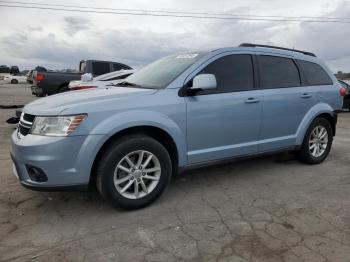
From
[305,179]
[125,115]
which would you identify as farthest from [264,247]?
[305,179]

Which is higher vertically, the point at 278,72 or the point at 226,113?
the point at 278,72

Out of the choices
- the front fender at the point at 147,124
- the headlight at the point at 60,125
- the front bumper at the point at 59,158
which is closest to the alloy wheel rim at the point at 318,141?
the front fender at the point at 147,124

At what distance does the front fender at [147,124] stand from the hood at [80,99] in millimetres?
225

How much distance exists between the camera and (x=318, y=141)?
5.82 meters

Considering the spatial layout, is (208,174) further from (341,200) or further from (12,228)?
(12,228)

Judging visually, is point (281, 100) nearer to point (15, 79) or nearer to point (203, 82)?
point (203, 82)

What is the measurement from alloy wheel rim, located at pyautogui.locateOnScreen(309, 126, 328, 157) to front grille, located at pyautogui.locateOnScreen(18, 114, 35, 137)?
404cm

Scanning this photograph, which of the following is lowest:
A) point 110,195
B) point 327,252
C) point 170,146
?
point 327,252

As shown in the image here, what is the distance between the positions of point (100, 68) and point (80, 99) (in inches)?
441

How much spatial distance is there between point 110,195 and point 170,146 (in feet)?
2.90

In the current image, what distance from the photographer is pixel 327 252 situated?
307 centimetres

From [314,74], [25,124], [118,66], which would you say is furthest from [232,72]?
[118,66]

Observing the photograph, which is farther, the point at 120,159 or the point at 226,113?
the point at 226,113

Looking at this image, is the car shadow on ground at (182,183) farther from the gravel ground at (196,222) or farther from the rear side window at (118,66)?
the rear side window at (118,66)
